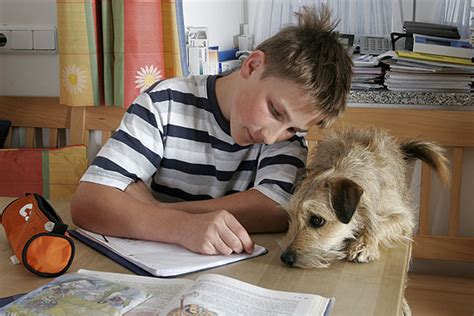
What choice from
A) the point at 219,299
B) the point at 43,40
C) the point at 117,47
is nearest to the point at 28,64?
the point at 43,40

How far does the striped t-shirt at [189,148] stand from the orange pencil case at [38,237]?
0.22 metres

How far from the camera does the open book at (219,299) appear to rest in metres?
1.02

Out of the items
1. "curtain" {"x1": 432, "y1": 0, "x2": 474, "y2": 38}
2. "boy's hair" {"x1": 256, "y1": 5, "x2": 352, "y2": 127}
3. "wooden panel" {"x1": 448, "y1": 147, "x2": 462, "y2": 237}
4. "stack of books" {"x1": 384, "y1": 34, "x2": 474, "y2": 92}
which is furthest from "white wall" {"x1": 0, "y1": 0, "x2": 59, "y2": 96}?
"curtain" {"x1": 432, "y1": 0, "x2": 474, "y2": 38}

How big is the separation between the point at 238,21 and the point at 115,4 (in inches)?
41.3

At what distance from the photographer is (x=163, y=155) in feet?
5.43

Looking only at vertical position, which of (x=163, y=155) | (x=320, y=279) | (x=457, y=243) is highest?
(x=163, y=155)

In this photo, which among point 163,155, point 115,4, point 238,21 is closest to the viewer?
point 163,155

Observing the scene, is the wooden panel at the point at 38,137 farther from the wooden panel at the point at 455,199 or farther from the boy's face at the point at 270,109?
the wooden panel at the point at 455,199

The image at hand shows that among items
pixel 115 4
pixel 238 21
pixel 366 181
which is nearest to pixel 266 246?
pixel 366 181

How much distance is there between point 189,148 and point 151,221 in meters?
0.32

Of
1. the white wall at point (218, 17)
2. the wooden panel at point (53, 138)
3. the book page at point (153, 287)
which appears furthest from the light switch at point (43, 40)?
the book page at point (153, 287)

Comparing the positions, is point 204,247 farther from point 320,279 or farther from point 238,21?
point 238,21

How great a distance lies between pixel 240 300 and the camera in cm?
107

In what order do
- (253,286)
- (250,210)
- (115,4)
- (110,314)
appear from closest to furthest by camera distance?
1. (110,314)
2. (253,286)
3. (250,210)
4. (115,4)
